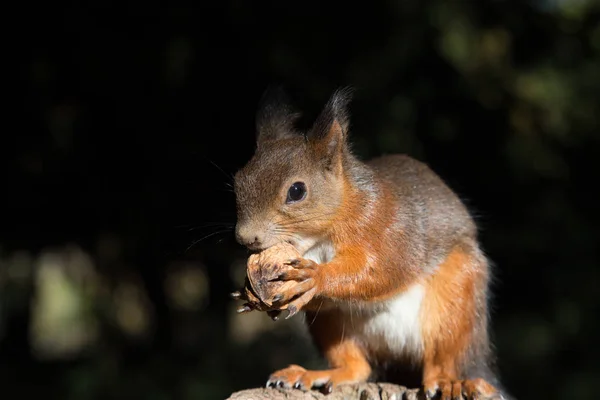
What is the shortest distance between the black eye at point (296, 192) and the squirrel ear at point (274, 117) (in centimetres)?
32

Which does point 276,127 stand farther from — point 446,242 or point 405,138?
point 405,138

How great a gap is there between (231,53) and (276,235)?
7.31 ft

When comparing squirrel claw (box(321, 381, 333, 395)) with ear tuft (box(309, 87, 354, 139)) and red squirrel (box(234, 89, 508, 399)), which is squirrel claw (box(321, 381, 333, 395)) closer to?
red squirrel (box(234, 89, 508, 399))

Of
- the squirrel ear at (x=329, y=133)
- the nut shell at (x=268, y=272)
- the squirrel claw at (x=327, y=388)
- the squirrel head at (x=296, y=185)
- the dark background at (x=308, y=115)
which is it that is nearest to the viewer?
the nut shell at (x=268, y=272)

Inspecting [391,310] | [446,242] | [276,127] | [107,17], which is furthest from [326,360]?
[107,17]

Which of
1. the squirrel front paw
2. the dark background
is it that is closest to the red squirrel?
the squirrel front paw

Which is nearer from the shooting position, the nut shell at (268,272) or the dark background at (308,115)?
the nut shell at (268,272)

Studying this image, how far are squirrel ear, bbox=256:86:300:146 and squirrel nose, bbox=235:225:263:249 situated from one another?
460 millimetres

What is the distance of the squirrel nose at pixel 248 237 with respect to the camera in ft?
6.46

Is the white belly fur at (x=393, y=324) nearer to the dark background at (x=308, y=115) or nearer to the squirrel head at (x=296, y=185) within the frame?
the squirrel head at (x=296, y=185)

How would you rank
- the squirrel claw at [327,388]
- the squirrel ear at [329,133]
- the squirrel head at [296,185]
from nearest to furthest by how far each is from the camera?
the squirrel head at [296,185], the squirrel ear at [329,133], the squirrel claw at [327,388]

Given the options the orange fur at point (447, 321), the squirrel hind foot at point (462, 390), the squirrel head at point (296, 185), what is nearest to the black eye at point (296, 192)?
the squirrel head at point (296, 185)

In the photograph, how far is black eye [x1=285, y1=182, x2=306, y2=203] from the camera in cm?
208

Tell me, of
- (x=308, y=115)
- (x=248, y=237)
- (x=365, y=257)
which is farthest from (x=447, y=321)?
(x=308, y=115)
